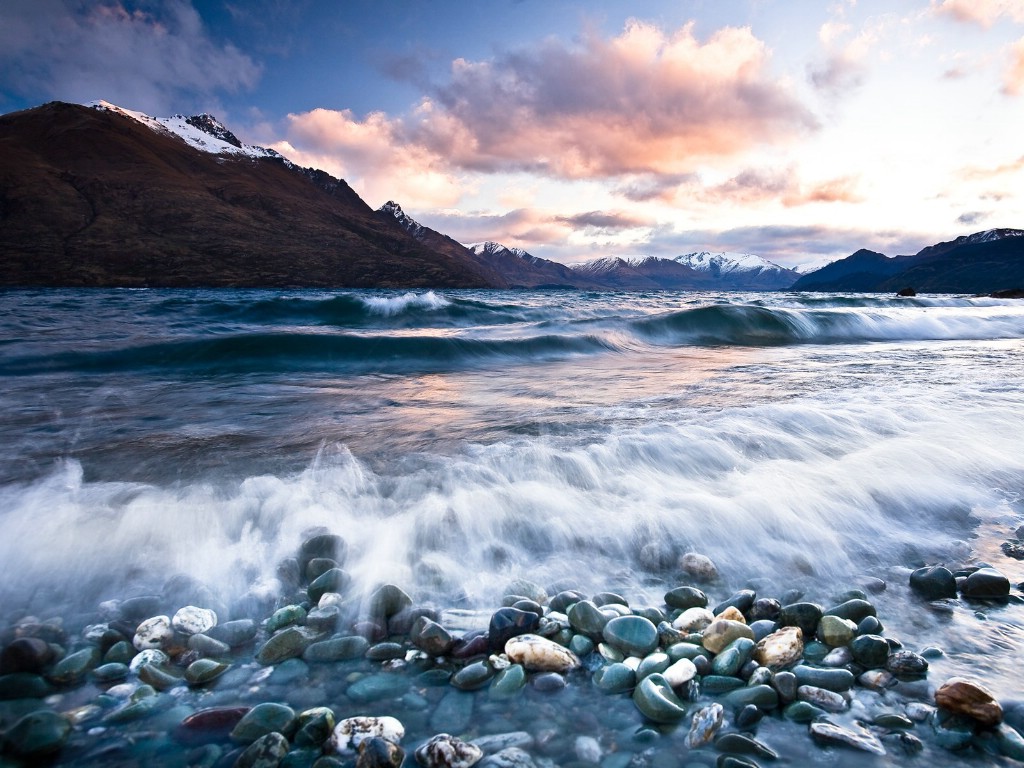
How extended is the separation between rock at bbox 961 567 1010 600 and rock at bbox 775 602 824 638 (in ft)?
2.87

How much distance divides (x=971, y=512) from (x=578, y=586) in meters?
2.85

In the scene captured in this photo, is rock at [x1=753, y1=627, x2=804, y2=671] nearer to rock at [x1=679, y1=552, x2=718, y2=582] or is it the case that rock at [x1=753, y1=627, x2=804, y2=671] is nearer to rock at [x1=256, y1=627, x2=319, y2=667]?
rock at [x1=679, y1=552, x2=718, y2=582]

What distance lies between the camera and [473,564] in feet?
9.12

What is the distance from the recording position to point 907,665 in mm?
1920

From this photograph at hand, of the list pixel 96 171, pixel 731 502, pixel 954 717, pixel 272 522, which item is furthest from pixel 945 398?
pixel 96 171

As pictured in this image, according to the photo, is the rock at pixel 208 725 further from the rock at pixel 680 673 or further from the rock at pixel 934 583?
the rock at pixel 934 583

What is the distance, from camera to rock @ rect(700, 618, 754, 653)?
81.8 inches

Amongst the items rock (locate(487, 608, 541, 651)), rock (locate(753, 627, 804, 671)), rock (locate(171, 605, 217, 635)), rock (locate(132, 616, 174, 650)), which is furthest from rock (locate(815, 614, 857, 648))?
rock (locate(132, 616, 174, 650))

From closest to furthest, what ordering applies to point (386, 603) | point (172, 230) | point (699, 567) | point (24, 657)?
1. point (24, 657)
2. point (386, 603)
3. point (699, 567)
4. point (172, 230)

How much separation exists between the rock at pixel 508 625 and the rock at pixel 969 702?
1369mm

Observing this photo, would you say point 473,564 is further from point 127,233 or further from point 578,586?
point 127,233

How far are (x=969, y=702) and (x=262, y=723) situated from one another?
7.17ft

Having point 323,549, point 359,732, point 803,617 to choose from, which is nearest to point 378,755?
point 359,732

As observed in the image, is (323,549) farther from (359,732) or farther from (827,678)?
(827,678)
